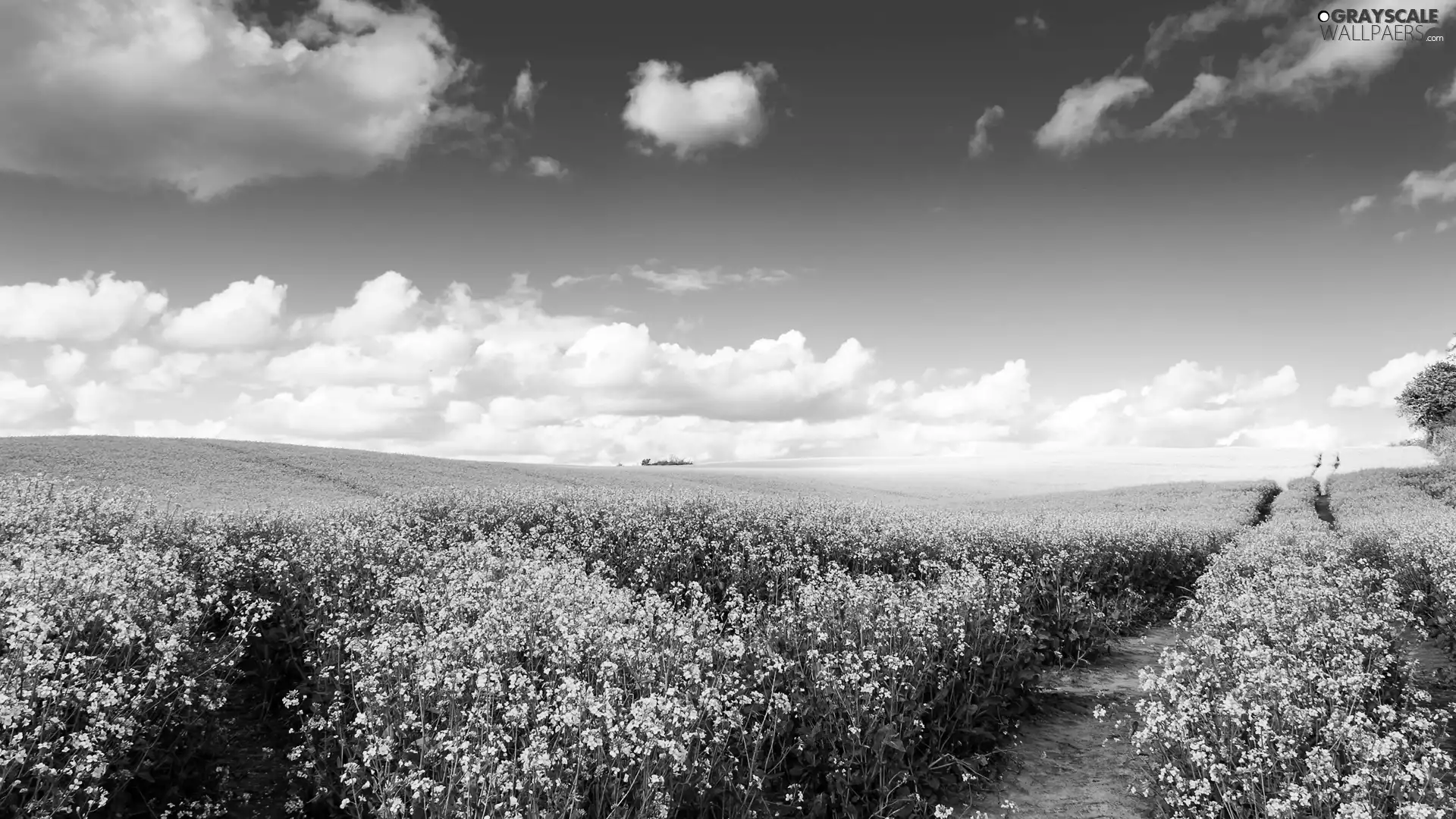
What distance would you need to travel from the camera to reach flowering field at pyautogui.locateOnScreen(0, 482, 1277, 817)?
4.97 m

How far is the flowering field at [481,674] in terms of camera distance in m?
4.97

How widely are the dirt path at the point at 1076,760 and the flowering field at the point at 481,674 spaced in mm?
343

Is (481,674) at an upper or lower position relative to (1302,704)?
upper

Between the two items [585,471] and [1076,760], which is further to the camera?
[585,471]

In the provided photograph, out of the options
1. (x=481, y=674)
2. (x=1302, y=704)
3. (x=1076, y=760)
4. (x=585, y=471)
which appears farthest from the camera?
(x=585, y=471)

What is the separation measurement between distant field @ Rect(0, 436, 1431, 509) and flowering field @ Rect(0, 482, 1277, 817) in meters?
12.8

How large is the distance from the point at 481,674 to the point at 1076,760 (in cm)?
668

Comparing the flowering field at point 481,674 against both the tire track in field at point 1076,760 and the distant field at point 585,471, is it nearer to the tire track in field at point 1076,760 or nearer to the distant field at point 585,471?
the tire track in field at point 1076,760

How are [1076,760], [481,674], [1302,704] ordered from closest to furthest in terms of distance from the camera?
[481,674] < [1302,704] < [1076,760]

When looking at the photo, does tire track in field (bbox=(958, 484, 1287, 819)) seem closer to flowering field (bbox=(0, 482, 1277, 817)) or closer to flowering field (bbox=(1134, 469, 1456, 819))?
flowering field (bbox=(0, 482, 1277, 817))

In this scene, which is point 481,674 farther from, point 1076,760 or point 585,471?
point 585,471

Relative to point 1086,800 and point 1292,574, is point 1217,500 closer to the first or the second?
point 1292,574

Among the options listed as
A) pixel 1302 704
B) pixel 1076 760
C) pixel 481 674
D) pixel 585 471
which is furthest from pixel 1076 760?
pixel 585 471

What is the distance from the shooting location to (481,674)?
17.0 feet
